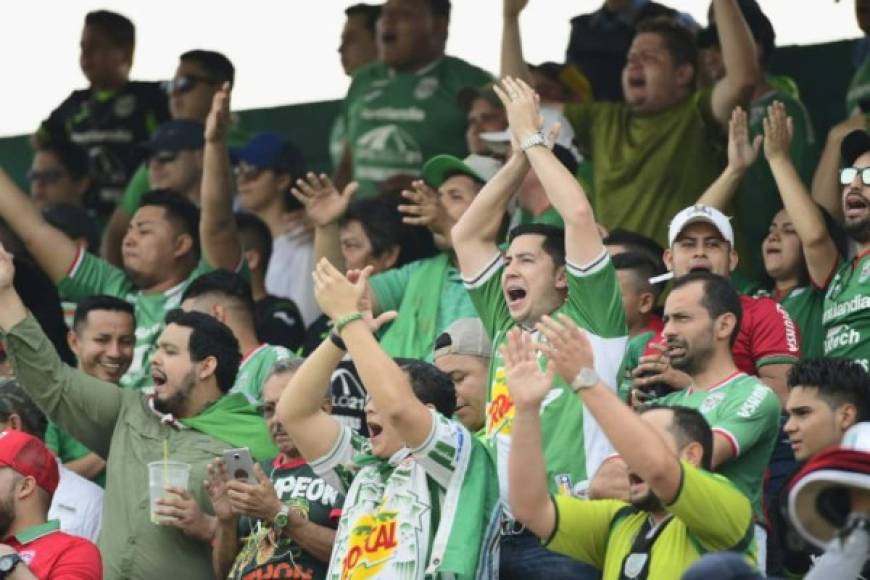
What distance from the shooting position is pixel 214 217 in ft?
36.1

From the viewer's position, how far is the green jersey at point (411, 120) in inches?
477

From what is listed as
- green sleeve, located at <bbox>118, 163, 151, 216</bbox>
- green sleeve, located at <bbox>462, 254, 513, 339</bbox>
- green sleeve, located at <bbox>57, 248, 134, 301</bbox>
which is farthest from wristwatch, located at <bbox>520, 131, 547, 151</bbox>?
green sleeve, located at <bbox>118, 163, 151, 216</bbox>

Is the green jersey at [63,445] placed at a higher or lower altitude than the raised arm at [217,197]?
lower

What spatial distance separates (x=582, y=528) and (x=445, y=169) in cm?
316

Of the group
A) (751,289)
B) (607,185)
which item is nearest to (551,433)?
(751,289)

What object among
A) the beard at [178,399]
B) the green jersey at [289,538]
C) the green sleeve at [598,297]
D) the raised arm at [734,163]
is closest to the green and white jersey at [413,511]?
the green jersey at [289,538]

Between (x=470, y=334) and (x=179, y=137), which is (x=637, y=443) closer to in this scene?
(x=470, y=334)

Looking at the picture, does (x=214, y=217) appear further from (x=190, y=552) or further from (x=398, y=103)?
(x=190, y=552)

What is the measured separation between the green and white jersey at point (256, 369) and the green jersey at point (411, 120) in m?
2.33

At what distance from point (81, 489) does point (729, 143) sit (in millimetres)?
3122

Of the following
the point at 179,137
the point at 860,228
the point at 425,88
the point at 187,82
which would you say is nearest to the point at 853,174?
the point at 860,228

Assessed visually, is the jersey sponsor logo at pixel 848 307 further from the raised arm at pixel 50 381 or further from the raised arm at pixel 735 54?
the raised arm at pixel 50 381

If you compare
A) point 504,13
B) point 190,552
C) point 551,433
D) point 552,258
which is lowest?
point 190,552

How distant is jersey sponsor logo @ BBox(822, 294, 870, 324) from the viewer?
8922mm
